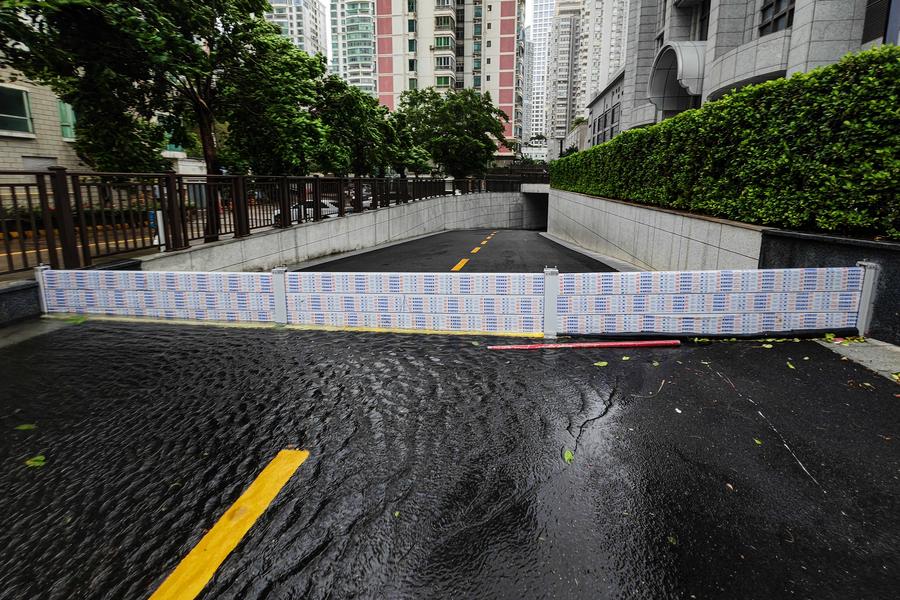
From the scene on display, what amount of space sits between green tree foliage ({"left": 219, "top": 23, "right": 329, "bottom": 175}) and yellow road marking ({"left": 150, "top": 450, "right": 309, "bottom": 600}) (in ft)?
42.3

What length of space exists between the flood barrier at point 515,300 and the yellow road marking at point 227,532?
3.45 m

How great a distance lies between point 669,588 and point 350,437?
241 centimetres

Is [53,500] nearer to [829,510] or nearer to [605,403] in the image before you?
[605,403]

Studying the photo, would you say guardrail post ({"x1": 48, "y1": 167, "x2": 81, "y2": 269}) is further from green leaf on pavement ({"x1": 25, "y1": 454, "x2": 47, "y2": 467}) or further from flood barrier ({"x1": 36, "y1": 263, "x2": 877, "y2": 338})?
green leaf on pavement ({"x1": 25, "y1": 454, "x2": 47, "y2": 467})

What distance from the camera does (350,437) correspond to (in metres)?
3.90

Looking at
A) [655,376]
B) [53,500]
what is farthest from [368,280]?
[53,500]

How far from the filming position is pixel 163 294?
24.4 ft

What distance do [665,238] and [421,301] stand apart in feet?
24.2

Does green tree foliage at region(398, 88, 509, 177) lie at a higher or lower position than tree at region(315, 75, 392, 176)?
higher

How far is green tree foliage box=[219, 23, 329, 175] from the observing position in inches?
537

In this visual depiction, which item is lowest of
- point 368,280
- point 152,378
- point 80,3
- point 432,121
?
point 152,378

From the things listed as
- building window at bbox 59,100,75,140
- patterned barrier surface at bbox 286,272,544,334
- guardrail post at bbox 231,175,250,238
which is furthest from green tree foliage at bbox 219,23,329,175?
building window at bbox 59,100,75,140

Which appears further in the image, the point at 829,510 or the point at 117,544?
the point at 829,510

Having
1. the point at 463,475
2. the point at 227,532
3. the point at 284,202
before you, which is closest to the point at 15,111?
the point at 284,202
